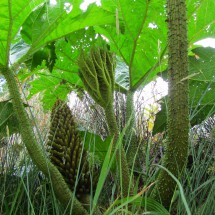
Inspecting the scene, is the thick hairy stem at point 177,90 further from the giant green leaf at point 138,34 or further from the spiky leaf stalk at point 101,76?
the giant green leaf at point 138,34

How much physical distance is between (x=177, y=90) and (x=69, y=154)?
0.47m

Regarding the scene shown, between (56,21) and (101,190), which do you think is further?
(101,190)

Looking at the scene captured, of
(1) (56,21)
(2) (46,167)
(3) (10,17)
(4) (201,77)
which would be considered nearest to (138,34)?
(4) (201,77)

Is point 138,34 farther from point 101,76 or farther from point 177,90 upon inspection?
point 177,90

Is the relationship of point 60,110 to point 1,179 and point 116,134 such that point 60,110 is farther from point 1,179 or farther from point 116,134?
point 1,179

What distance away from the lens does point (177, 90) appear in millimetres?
1032

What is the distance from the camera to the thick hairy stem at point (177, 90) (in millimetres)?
1032

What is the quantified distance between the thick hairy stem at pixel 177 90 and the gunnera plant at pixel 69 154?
1.00 ft

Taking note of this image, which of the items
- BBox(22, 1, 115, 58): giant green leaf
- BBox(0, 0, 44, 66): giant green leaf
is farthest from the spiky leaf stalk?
BBox(0, 0, 44, 66): giant green leaf

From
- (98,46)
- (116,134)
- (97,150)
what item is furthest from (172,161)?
(98,46)

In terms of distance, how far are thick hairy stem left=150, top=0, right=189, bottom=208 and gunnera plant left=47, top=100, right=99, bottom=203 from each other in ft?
1.00

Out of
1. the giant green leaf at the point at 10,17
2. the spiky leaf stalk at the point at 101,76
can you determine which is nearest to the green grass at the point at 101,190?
the spiky leaf stalk at the point at 101,76

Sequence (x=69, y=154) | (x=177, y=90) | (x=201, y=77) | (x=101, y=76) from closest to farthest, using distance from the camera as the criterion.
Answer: (x=177, y=90) < (x=101, y=76) < (x=69, y=154) < (x=201, y=77)

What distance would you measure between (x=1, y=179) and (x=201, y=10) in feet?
3.63
